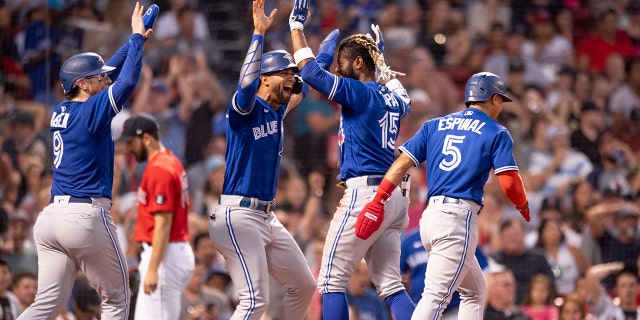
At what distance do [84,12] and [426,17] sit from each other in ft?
15.1

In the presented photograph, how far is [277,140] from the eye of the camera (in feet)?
25.3

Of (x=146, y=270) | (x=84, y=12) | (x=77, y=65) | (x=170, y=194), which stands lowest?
(x=146, y=270)

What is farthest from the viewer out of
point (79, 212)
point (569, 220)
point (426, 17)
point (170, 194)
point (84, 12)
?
point (426, 17)

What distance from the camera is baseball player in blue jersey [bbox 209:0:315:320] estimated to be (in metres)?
7.44

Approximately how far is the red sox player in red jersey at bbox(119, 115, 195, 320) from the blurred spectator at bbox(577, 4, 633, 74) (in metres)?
8.05

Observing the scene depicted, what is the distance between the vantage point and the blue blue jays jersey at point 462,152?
7.48 meters

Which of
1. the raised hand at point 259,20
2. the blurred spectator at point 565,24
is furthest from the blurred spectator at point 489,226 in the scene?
the raised hand at point 259,20

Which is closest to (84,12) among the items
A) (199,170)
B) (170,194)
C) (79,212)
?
(199,170)

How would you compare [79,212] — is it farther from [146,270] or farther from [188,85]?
[188,85]

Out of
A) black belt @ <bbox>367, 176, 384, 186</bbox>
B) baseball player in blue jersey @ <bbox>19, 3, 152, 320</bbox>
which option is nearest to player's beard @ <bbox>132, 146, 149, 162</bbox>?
baseball player in blue jersey @ <bbox>19, 3, 152, 320</bbox>

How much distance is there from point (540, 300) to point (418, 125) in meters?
3.12

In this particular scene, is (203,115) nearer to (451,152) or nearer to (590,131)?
(590,131)

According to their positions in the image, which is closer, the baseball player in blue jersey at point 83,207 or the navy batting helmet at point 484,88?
the baseball player in blue jersey at point 83,207

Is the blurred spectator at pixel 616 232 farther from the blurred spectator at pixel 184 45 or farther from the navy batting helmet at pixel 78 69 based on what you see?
the navy batting helmet at pixel 78 69
